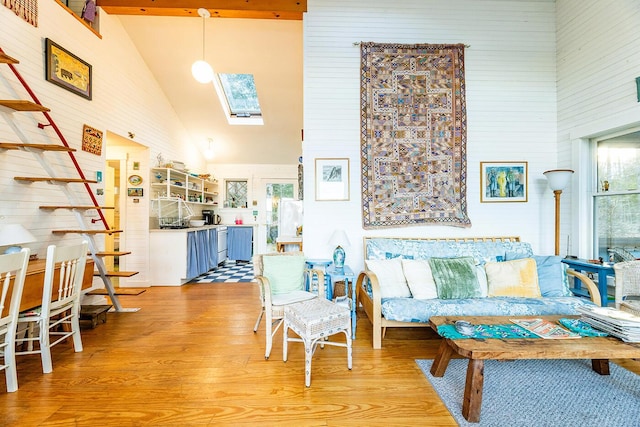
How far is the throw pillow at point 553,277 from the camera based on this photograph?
2.67 metres

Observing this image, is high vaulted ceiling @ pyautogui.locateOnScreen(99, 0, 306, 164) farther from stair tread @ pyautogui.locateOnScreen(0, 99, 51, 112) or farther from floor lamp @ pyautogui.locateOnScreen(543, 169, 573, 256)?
floor lamp @ pyautogui.locateOnScreen(543, 169, 573, 256)

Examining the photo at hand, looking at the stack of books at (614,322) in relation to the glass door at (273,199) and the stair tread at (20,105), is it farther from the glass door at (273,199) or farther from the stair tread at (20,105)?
the glass door at (273,199)

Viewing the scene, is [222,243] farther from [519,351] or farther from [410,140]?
[519,351]

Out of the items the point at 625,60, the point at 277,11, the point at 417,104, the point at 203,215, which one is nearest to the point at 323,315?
the point at 417,104

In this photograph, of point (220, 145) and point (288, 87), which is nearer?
point (288, 87)

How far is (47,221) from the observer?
9.23 ft

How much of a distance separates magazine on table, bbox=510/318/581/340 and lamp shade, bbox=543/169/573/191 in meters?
1.86

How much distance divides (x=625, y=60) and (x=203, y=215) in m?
6.85

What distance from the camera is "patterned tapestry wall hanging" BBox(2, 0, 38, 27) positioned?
246 centimetres

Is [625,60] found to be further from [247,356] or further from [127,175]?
[127,175]

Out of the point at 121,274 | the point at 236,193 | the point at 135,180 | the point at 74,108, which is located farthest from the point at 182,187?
the point at 121,274

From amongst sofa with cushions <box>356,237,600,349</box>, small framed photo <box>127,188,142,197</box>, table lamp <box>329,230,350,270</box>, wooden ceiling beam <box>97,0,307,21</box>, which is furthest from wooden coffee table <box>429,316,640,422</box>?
small framed photo <box>127,188,142,197</box>

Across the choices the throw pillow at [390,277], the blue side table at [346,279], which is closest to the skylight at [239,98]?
the blue side table at [346,279]

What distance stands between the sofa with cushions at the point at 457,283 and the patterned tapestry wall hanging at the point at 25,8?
4.01 meters
